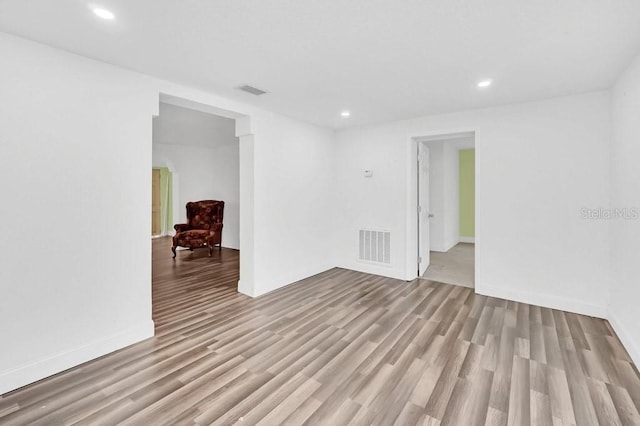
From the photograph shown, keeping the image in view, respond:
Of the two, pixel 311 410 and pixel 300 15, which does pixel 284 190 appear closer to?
pixel 300 15

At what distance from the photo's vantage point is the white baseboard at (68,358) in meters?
2.05

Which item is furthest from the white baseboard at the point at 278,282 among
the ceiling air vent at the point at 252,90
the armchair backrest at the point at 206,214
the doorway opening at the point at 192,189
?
the armchair backrest at the point at 206,214

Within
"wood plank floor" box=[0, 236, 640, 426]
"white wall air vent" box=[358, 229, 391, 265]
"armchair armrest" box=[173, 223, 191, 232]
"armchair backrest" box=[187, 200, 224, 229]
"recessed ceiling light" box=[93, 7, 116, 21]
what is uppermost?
"recessed ceiling light" box=[93, 7, 116, 21]

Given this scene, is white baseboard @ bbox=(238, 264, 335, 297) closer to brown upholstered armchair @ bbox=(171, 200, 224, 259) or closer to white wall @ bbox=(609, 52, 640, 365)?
brown upholstered armchair @ bbox=(171, 200, 224, 259)

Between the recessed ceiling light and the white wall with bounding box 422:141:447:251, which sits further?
the white wall with bounding box 422:141:447:251

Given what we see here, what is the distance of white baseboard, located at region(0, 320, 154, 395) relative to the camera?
205 centimetres

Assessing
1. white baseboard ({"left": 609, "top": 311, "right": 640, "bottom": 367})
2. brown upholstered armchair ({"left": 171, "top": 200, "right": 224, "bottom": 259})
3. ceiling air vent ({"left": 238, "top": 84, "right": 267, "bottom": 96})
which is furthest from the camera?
brown upholstered armchair ({"left": 171, "top": 200, "right": 224, "bottom": 259})

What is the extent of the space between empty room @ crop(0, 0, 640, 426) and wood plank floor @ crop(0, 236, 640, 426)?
0.02m

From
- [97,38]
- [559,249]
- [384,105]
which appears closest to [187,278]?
[97,38]

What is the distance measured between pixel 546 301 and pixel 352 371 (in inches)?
105

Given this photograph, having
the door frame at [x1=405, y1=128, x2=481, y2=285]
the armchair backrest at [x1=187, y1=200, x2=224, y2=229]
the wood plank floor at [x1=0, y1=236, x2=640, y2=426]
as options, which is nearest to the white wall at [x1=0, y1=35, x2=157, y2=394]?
the wood plank floor at [x1=0, y1=236, x2=640, y2=426]

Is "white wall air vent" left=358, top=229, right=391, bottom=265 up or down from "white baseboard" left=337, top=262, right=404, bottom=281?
up

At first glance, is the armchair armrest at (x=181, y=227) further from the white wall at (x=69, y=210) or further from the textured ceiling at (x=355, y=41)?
the textured ceiling at (x=355, y=41)

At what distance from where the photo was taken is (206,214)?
6.98 m
